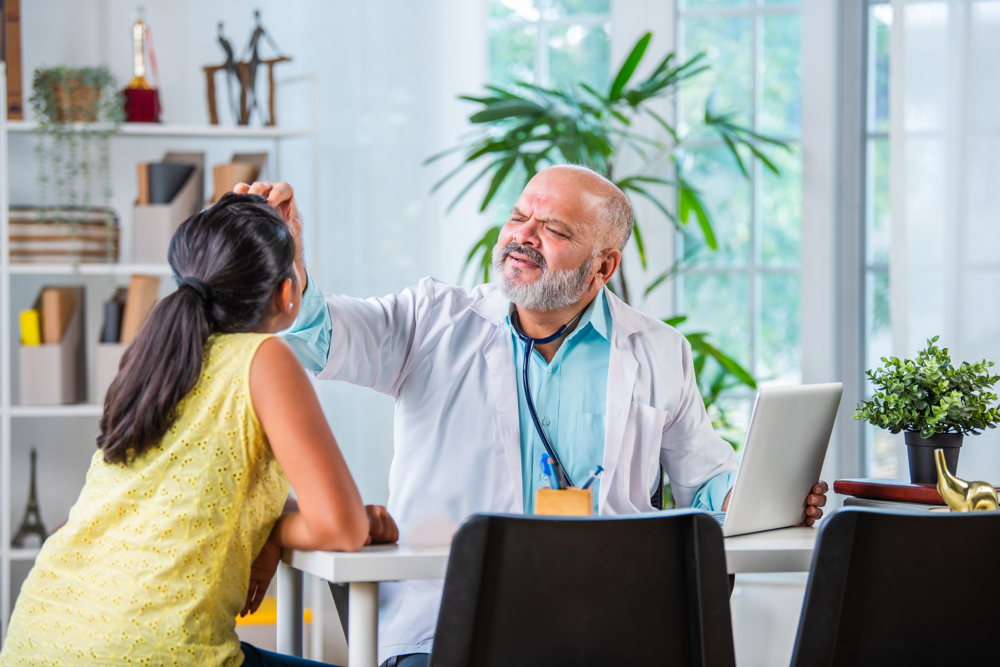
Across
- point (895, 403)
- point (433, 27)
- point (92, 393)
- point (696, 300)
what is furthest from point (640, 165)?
point (92, 393)

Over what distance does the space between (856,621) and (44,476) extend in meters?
2.90

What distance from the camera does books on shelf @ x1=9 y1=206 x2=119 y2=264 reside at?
285 cm

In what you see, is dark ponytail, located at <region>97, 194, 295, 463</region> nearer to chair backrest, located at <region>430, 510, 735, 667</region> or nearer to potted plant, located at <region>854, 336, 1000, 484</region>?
chair backrest, located at <region>430, 510, 735, 667</region>

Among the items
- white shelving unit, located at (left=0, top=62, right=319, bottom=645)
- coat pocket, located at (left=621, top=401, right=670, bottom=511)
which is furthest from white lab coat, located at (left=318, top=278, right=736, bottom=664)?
white shelving unit, located at (left=0, top=62, right=319, bottom=645)

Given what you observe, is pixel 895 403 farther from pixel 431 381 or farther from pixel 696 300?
pixel 696 300

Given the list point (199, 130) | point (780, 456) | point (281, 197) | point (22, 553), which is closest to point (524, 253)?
point (281, 197)

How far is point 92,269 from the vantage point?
2.87 m

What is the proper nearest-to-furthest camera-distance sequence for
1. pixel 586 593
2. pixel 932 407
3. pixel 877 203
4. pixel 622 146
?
1. pixel 586 593
2. pixel 932 407
3. pixel 877 203
4. pixel 622 146

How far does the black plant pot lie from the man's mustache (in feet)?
2.58

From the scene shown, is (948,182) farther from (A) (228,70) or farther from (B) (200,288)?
(A) (228,70)

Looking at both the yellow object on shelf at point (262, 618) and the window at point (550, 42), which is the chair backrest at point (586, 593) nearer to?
the yellow object on shelf at point (262, 618)

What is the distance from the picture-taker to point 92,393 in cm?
303

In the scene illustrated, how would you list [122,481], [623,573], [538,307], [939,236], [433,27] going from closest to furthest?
[623,573] < [122,481] < [538,307] < [939,236] < [433,27]

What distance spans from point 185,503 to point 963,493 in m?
1.13
